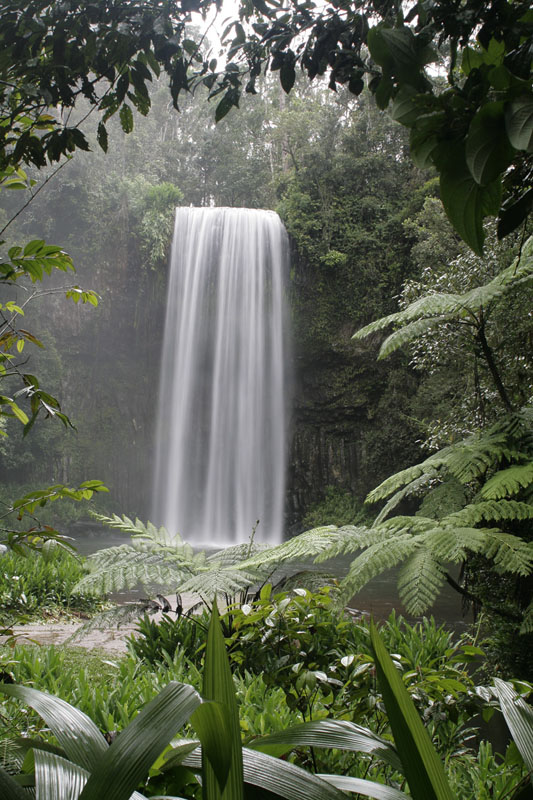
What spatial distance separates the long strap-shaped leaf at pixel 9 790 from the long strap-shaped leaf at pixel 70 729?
2.7 inches

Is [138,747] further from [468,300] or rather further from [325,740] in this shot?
[468,300]

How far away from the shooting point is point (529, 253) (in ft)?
9.42

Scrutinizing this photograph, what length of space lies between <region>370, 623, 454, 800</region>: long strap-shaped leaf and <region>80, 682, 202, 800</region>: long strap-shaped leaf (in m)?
0.20

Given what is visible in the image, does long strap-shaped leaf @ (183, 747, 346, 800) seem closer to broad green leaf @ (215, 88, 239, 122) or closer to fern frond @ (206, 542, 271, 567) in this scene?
broad green leaf @ (215, 88, 239, 122)

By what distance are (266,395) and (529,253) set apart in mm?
11439

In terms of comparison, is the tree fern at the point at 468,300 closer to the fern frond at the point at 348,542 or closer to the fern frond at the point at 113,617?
the fern frond at the point at 348,542

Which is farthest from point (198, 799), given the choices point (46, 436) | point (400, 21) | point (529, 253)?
point (46, 436)

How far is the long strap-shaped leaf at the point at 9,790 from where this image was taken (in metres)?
0.58

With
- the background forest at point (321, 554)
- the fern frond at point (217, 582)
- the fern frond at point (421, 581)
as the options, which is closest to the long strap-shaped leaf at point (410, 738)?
the background forest at point (321, 554)

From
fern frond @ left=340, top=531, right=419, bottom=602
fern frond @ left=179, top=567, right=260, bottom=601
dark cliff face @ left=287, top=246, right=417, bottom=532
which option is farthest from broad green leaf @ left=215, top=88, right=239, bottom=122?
dark cliff face @ left=287, top=246, right=417, bottom=532

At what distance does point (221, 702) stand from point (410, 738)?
21 centimetres

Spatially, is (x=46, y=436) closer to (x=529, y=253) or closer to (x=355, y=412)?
→ (x=355, y=412)

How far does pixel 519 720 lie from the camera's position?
79 cm

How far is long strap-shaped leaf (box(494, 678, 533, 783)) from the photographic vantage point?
711 mm
